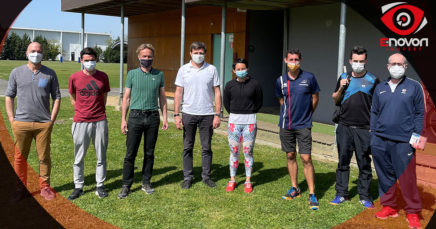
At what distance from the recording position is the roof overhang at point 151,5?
10728 millimetres

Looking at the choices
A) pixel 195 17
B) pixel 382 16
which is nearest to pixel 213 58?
pixel 195 17

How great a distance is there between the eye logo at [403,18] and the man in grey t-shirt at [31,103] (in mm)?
7648

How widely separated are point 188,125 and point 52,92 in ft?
6.06

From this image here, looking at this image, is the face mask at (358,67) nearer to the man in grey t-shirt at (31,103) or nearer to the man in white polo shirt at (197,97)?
the man in white polo shirt at (197,97)

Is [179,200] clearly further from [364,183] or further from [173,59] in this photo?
[173,59]

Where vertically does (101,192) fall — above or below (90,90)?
below

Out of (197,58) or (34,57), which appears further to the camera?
(197,58)

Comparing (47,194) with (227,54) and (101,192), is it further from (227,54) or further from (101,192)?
(227,54)

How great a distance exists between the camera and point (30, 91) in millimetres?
4914

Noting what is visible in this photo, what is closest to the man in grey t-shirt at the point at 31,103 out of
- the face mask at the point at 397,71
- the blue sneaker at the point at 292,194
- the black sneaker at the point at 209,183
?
the black sneaker at the point at 209,183

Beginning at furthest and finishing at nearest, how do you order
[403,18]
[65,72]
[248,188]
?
[65,72], [403,18], [248,188]

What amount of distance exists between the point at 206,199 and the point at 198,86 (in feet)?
5.08

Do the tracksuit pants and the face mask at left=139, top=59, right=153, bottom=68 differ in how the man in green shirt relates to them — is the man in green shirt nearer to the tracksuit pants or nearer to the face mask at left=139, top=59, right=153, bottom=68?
the face mask at left=139, top=59, right=153, bottom=68

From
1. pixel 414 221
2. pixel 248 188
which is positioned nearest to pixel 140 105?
pixel 248 188
